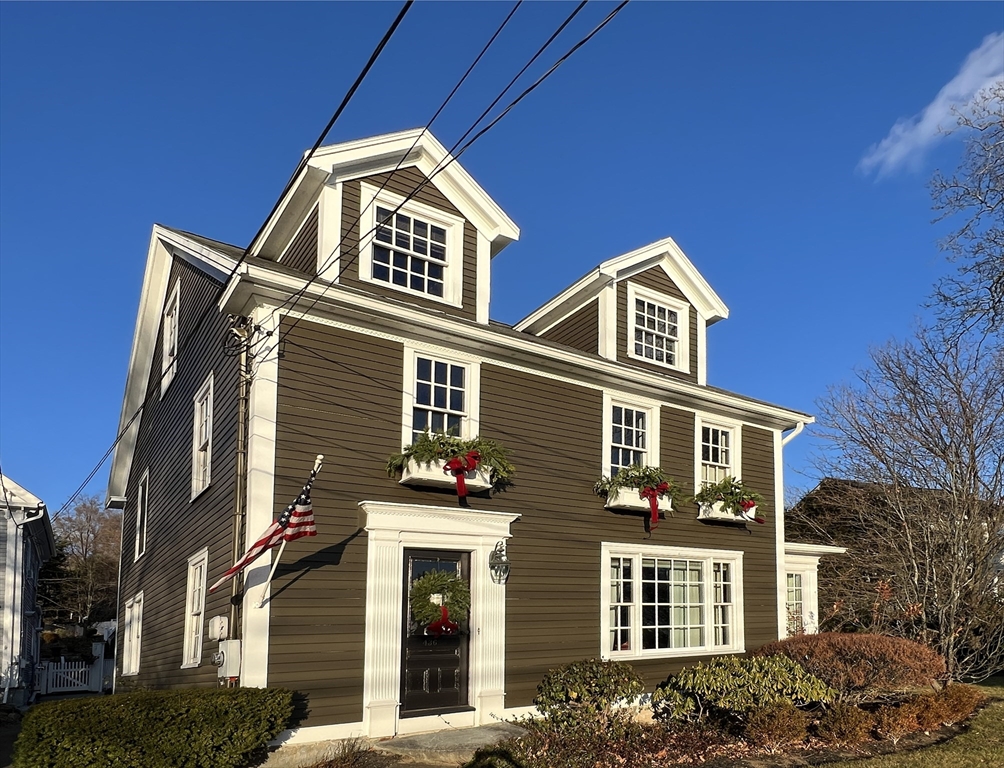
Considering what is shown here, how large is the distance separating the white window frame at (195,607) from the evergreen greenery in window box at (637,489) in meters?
5.94

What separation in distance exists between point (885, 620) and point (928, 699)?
282 inches

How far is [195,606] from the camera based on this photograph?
12.2 metres

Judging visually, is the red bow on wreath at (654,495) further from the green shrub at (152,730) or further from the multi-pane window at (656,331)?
the green shrub at (152,730)

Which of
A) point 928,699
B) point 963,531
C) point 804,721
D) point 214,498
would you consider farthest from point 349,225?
point 963,531

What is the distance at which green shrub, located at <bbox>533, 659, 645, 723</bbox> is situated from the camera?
10.4m

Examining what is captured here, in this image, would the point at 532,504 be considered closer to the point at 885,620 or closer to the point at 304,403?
the point at 304,403

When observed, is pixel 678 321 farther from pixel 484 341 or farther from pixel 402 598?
pixel 402 598

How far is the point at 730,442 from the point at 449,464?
7275mm

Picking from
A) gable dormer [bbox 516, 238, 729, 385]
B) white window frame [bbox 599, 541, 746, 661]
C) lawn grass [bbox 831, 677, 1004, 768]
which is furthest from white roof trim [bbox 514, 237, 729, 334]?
lawn grass [bbox 831, 677, 1004, 768]

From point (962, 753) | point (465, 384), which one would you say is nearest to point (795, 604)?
point (962, 753)

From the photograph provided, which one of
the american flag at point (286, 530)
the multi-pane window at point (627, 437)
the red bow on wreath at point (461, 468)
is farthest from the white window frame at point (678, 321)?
the american flag at point (286, 530)

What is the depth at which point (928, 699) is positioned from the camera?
12.2 metres

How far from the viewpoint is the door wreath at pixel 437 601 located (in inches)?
442

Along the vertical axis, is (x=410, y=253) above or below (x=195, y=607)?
above
